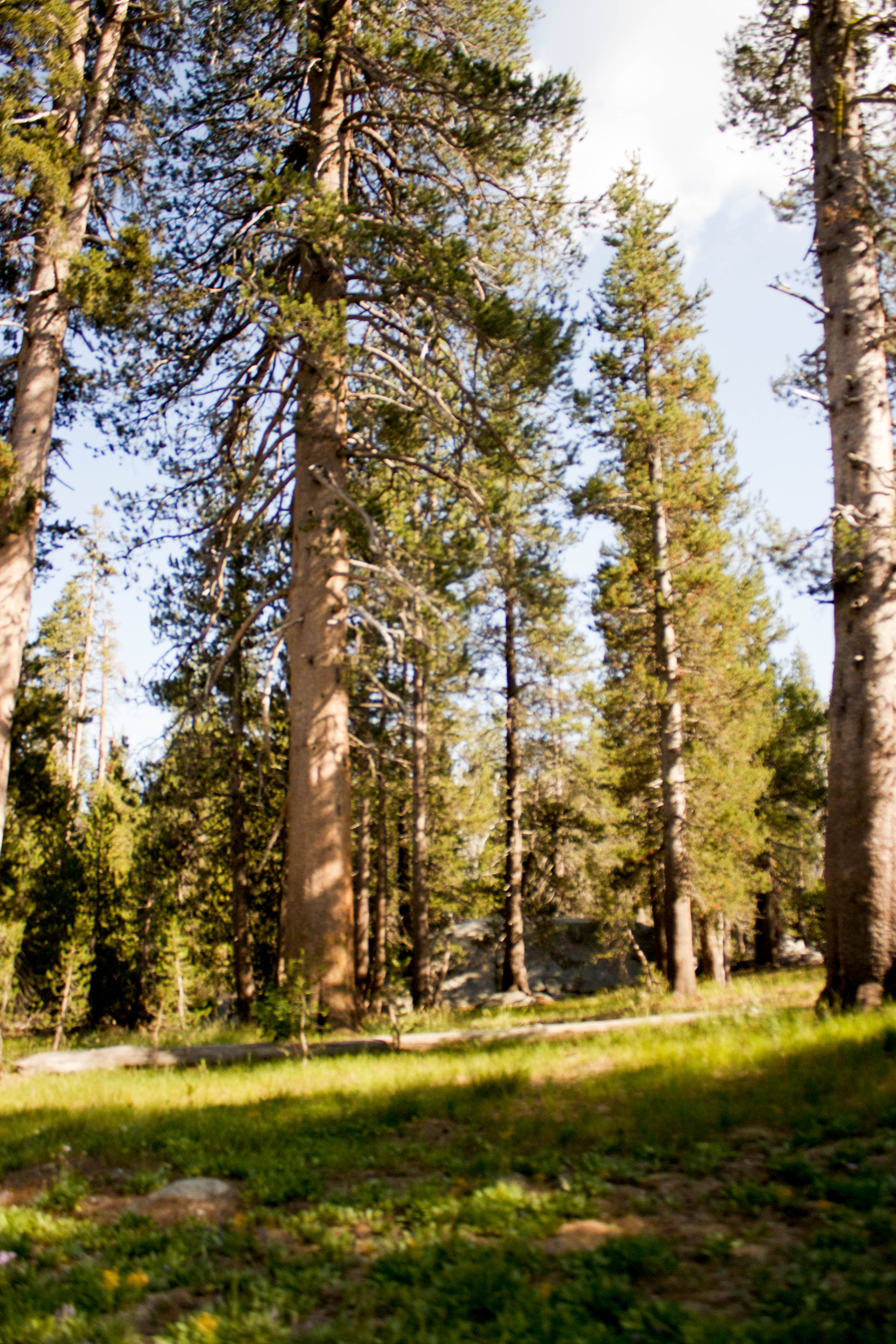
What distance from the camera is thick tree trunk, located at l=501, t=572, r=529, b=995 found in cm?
1939

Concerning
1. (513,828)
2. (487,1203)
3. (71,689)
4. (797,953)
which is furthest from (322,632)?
(797,953)

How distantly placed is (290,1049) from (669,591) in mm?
11498

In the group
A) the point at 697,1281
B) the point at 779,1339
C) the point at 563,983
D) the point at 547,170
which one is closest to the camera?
the point at 779,1339

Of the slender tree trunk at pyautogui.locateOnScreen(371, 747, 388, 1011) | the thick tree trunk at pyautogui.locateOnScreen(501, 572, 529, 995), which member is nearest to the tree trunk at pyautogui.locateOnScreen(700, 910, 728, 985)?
the thick tree trunk at pyautogui.locateOnScreen(501, 572, 529, 995)

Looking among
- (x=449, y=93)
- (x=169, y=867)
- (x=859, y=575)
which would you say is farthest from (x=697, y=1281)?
(x=169, y=867)

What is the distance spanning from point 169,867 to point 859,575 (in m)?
13.0

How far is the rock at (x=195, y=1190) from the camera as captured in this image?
4.35 meters

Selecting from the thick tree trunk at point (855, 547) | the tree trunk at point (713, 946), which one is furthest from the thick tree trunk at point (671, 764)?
the thick tree trunk at point (855, 547)

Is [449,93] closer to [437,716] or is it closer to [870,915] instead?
[870,915]

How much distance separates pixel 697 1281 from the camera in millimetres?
3043

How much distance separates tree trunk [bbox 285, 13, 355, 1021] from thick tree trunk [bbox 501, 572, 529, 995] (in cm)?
807

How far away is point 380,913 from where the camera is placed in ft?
70.4

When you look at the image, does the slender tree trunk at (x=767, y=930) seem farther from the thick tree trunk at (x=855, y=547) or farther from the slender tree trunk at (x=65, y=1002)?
the thick tree trunk at (x=855, y=547)

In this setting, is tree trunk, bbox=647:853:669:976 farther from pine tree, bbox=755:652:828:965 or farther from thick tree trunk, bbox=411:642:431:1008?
thick tree trunk, bbox=411:642:431:1008
